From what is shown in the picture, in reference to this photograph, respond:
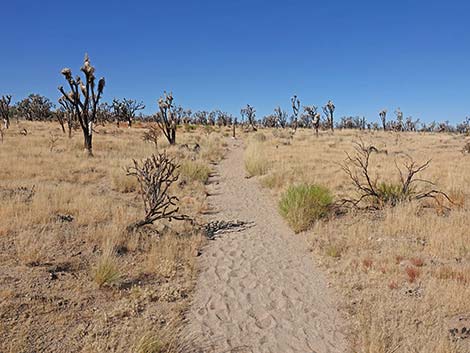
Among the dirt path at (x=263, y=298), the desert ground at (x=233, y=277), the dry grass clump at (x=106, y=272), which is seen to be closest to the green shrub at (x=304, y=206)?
the desert ground at (x=233, y=277)

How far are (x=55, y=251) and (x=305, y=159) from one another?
15131 mm

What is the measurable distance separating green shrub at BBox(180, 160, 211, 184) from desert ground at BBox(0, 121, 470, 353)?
4425mm

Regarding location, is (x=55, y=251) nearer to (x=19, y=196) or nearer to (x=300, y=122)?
(x=19, y=196)

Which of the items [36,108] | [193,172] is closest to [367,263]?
[193,172]

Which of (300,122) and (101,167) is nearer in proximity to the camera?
(101,167)

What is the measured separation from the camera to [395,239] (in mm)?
6855

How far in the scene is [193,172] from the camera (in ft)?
48.7

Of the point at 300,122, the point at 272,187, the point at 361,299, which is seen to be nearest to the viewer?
the point at 361,299

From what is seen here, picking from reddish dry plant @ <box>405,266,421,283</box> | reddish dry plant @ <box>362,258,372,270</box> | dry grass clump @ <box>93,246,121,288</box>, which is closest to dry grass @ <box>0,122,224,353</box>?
dry grass clump @ <box>93,246,121,288</box>

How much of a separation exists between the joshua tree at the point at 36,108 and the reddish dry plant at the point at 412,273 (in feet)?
244

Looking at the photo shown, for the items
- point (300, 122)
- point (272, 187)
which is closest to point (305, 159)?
point (272, 187)

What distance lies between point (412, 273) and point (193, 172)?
1066 cm

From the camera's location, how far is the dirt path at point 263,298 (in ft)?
13.1

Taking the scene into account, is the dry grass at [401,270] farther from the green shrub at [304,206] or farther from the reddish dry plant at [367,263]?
the green shrub at [304,206]
